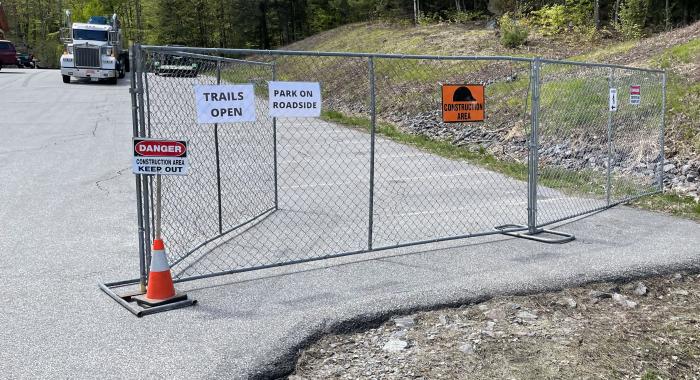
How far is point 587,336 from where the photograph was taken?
4973 millimetres

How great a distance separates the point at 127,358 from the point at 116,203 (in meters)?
5.49

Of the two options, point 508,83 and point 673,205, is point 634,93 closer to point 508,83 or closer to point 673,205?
point 673,205

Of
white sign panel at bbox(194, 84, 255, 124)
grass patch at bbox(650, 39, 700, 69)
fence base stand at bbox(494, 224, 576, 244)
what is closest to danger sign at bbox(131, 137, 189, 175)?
white sign panel at bbox(194, 84, 255, 124)

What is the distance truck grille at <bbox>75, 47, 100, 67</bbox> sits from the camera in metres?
33.9

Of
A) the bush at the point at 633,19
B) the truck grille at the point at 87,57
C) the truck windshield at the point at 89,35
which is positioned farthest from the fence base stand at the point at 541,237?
the truck windshield at the point at 89,35

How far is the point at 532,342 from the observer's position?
4.84 m

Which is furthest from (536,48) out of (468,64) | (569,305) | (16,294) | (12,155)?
(16,294)

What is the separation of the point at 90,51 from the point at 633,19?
1027 inches

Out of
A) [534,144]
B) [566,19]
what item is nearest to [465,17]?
[566,19]

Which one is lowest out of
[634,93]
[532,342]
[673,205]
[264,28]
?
[532,342]

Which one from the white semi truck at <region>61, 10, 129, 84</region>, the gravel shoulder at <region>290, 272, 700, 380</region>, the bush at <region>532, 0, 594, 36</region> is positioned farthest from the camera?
the white semi truck at <region>61, 10, 129, 84</region>

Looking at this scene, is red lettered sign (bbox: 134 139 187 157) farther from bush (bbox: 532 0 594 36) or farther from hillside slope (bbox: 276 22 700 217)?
bush (bbox: 532 0 594 36)

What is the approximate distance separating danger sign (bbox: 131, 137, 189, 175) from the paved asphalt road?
1.16 metres

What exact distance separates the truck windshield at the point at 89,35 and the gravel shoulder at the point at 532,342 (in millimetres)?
32802
